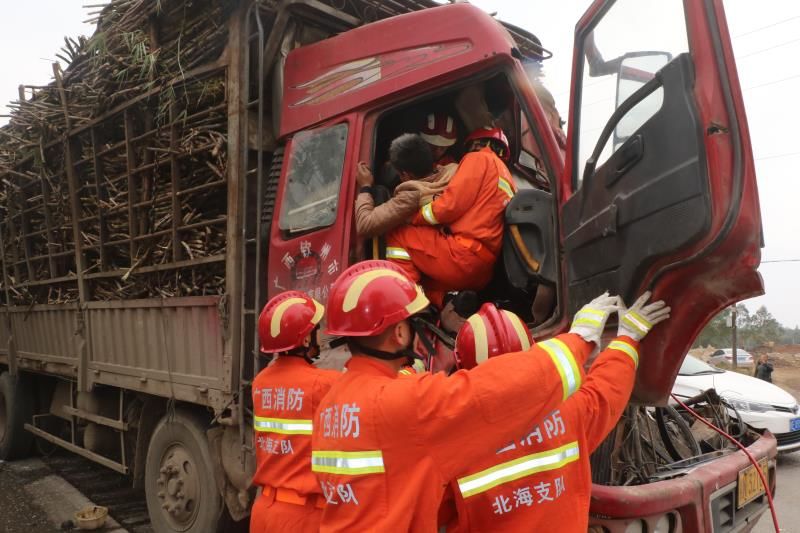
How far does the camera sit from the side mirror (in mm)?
1816

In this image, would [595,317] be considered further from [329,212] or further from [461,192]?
[329,212]

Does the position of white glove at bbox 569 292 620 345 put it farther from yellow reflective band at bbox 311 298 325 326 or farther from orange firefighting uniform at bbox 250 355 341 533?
yellow reflective band at bbox 311 298 325 326

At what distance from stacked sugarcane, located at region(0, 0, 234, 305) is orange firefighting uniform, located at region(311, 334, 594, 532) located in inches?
85.0

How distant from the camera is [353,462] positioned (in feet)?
5.19

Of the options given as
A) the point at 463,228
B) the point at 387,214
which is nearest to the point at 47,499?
the point at 387,214

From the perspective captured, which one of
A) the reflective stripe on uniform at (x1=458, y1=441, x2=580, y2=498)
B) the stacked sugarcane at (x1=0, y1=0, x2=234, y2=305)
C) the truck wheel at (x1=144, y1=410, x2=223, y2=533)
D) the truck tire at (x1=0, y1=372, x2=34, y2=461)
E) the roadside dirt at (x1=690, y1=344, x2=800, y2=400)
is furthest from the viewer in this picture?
the roadside dirt at (x1=690, y1=344, x2=800, y2=400)

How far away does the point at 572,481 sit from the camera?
5.54 feet

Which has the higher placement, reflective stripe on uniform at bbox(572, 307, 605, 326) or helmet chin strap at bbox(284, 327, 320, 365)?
reflective stripe on uniform at bbox(572, 307, 605, 326)

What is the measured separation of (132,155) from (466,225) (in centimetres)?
283

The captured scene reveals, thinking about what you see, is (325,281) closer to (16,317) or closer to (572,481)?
(572,481)

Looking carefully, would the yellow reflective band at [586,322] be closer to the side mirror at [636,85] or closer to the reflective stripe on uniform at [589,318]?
the reflective stripe on uniform at [589,318]

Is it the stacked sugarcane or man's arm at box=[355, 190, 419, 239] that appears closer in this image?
man's arm at box=[355, 190, 419, 239]

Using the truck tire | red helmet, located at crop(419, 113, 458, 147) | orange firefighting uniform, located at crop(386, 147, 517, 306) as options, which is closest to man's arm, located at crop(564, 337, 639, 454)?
orange firefighting uniform, located at crop(386, 147, 517, 306)

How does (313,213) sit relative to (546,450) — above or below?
above
